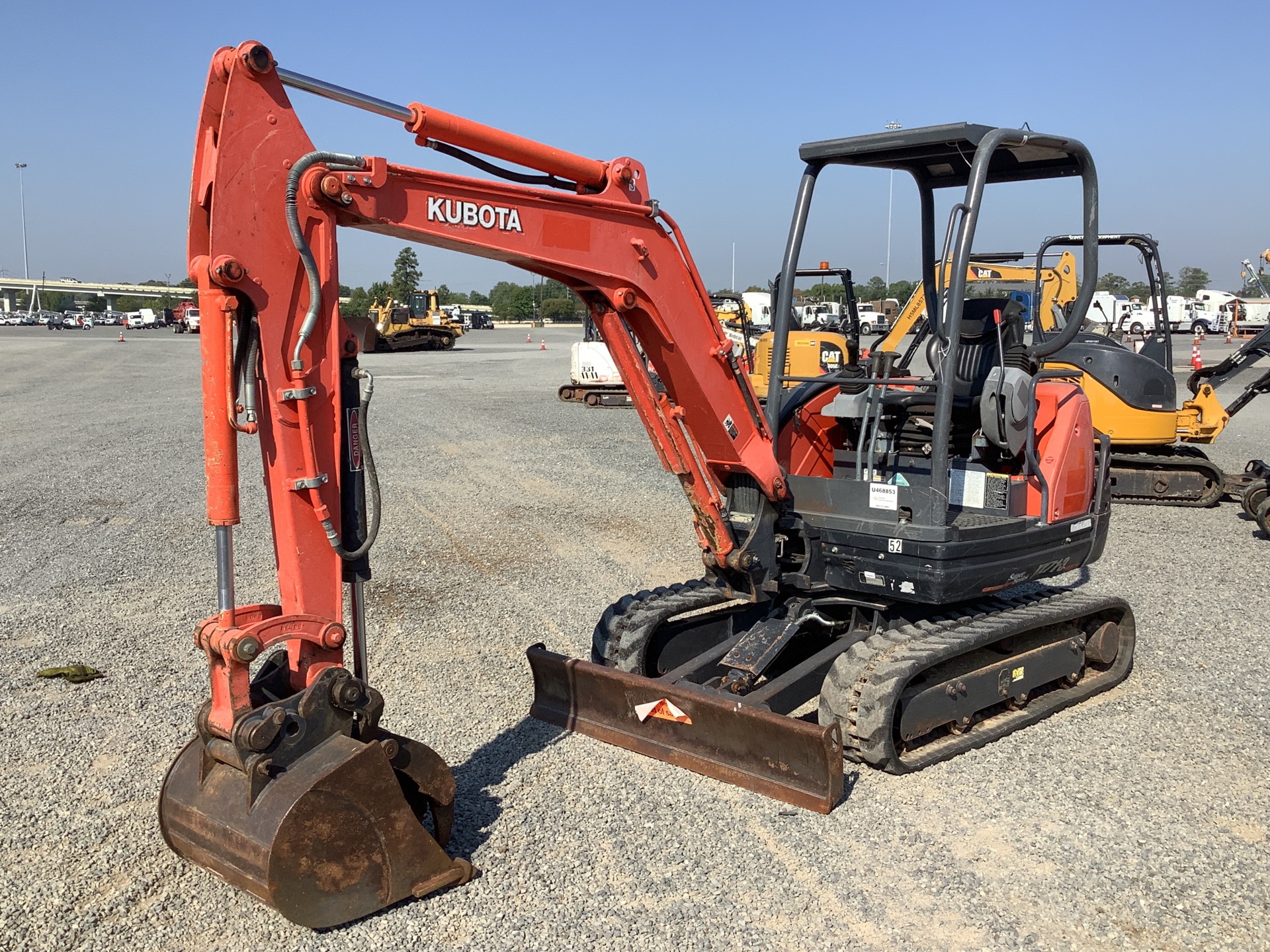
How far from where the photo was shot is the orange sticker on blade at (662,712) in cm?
500

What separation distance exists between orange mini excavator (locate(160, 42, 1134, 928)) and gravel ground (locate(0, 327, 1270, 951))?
0.75 feet

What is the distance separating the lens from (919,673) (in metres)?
5.13

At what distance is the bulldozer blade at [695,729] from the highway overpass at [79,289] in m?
136

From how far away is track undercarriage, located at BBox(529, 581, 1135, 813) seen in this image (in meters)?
4.82

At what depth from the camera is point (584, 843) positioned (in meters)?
4.33

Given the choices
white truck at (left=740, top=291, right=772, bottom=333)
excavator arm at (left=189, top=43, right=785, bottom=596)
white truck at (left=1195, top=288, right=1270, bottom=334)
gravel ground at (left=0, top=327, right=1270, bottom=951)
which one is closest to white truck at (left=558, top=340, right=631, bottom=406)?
gravel ground at (left=0, top=327, right=1270, bottom=951)

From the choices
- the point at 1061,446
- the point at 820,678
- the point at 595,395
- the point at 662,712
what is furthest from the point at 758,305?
the point at 662,712

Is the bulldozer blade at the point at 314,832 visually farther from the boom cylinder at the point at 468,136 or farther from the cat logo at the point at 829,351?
the cat logo at the point at 829,351

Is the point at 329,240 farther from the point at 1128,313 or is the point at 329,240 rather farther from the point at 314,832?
the point at 1128,313

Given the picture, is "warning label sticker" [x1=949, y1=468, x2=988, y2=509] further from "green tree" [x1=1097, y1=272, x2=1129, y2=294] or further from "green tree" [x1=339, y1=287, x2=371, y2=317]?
"green tree" [x1=339, y1=287, x2=371, y2=317]

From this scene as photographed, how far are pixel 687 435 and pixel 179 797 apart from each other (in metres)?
2.70

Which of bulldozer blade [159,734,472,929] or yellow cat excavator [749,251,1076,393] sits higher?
yellow cat excavator [749,251,1076,393]

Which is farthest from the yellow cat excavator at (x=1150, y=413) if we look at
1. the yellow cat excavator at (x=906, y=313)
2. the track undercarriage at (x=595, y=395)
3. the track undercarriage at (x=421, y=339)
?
the track undercarriage at (x=421, y=339)

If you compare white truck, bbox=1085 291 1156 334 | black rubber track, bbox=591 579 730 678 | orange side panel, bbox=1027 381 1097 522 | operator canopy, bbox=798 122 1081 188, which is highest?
operator canopy, bbox=798 122 1081 188
